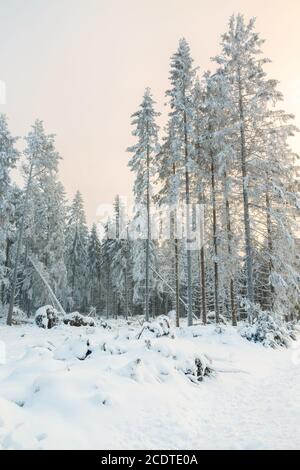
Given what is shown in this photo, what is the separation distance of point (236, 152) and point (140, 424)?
16825 mm

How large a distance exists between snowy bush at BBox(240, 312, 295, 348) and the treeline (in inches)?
75.9

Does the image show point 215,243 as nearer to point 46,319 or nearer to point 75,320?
point 75,320

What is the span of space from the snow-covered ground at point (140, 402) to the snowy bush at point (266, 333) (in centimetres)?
401

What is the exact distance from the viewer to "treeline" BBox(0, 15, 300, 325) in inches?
769

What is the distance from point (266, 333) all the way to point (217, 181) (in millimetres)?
11229

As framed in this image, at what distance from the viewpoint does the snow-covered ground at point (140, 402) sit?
211 inches

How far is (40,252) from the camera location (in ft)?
115

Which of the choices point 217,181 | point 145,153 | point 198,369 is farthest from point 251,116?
point 198,369

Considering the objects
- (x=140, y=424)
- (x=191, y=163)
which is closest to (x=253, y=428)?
(x=140, y=424)

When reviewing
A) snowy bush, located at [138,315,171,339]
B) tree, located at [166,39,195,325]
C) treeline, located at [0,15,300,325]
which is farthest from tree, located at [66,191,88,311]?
snowy bush, located at [138,315,171,339]

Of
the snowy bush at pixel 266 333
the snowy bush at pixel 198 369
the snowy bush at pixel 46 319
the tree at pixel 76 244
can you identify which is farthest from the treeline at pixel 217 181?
the tree at pixel 76 244

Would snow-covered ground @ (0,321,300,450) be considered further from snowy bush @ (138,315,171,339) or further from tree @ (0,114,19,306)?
tree @ (0,114,19,306)

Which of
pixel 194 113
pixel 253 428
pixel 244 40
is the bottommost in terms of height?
pixel 253 428
